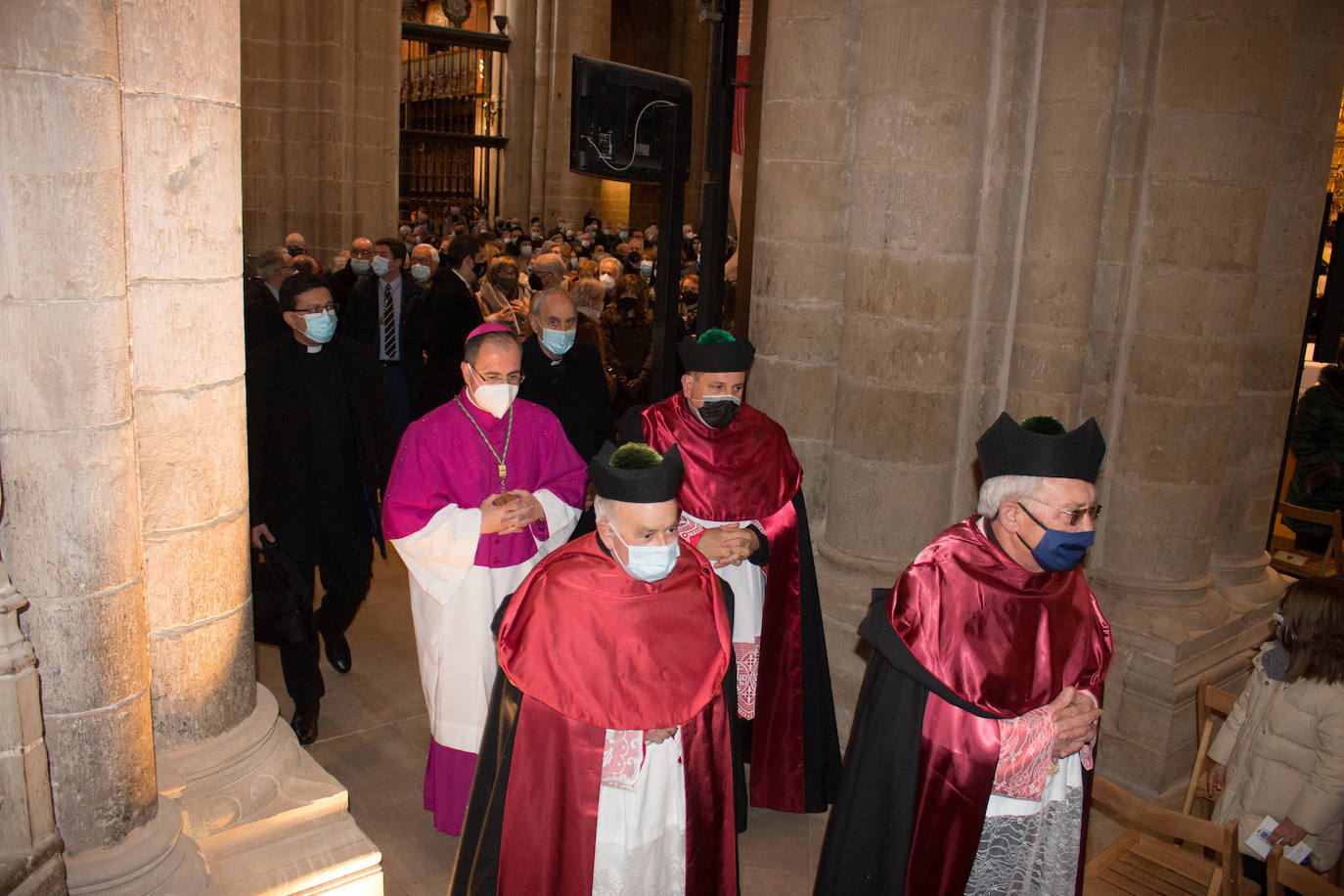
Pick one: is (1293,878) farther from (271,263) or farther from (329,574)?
(271,263)

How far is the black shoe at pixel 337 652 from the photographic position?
17.7 feet

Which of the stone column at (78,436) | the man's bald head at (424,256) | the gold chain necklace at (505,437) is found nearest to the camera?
the stone column at (78,436)

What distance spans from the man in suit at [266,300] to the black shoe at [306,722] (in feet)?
7.31

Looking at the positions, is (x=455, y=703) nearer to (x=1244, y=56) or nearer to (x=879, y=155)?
(x=879, y=155)

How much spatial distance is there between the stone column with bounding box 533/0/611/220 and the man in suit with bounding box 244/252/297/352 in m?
12.4

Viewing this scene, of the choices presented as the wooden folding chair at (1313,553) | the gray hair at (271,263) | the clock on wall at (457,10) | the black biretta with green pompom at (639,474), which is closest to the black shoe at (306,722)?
the black biretta with green pompom at (639,474)

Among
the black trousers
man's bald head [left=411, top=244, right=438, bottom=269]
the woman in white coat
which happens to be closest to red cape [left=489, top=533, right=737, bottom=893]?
the woman in white coat

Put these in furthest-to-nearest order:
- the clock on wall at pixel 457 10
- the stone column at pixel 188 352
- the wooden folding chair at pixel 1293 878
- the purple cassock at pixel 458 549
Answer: the clock on wall at pixel 457 10, the purple cassock at pixel 458 549, the wooden folding chair at pixel 1293 878, the stone column at pixel 188 352

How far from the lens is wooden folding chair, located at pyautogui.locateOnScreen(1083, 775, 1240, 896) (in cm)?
321

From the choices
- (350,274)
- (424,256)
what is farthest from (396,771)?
(424,256)

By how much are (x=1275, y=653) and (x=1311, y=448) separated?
140 inches

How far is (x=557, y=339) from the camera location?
5.20 m

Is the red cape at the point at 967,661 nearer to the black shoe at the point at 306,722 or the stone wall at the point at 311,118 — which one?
the black shoe at the point at 306,722

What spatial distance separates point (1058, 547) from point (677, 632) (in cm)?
98
